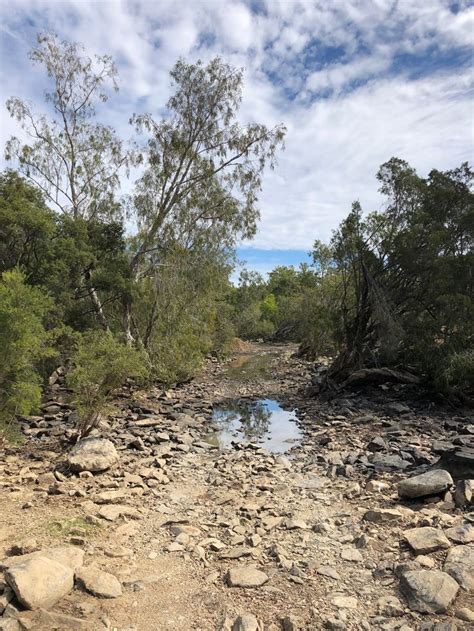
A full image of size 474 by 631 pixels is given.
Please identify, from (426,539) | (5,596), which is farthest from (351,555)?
(5,596)

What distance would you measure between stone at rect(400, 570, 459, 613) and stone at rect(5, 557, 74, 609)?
3279 millimetres

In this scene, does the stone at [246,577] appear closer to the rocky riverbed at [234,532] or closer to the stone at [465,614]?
the rocky riverbed at [234,532]

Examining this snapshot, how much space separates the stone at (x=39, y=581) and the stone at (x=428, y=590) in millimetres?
3279

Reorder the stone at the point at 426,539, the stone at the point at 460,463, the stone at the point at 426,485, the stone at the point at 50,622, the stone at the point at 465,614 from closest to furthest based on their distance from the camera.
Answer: the stone at the point at 50,622, the stone at the point at 465,614, the stone at the point at 426,539, the stone at the point at 426,485, the stone at the point at 460,463

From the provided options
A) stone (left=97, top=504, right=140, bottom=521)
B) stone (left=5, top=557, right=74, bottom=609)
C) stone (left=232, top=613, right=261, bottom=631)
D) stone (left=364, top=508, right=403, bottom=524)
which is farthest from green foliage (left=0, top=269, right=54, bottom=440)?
stone (left=364, top=508, right=403, bottom=524)

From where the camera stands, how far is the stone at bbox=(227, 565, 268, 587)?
14.9 ft

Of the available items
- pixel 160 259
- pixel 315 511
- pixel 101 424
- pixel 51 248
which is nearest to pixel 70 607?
pixel 315 511

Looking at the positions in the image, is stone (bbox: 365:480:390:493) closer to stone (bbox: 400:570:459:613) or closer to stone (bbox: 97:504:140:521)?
stone (bbox: 400:570:459:613)

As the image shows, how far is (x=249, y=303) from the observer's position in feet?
171

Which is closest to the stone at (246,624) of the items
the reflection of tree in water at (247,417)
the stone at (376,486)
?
the stone at (376,486)

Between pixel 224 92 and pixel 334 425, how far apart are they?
13.2 m

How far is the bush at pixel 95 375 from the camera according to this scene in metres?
9.45

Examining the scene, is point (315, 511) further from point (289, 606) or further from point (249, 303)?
point (249, 303)

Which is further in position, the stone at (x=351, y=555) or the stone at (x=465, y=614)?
the stone at (x=351, y=555)
